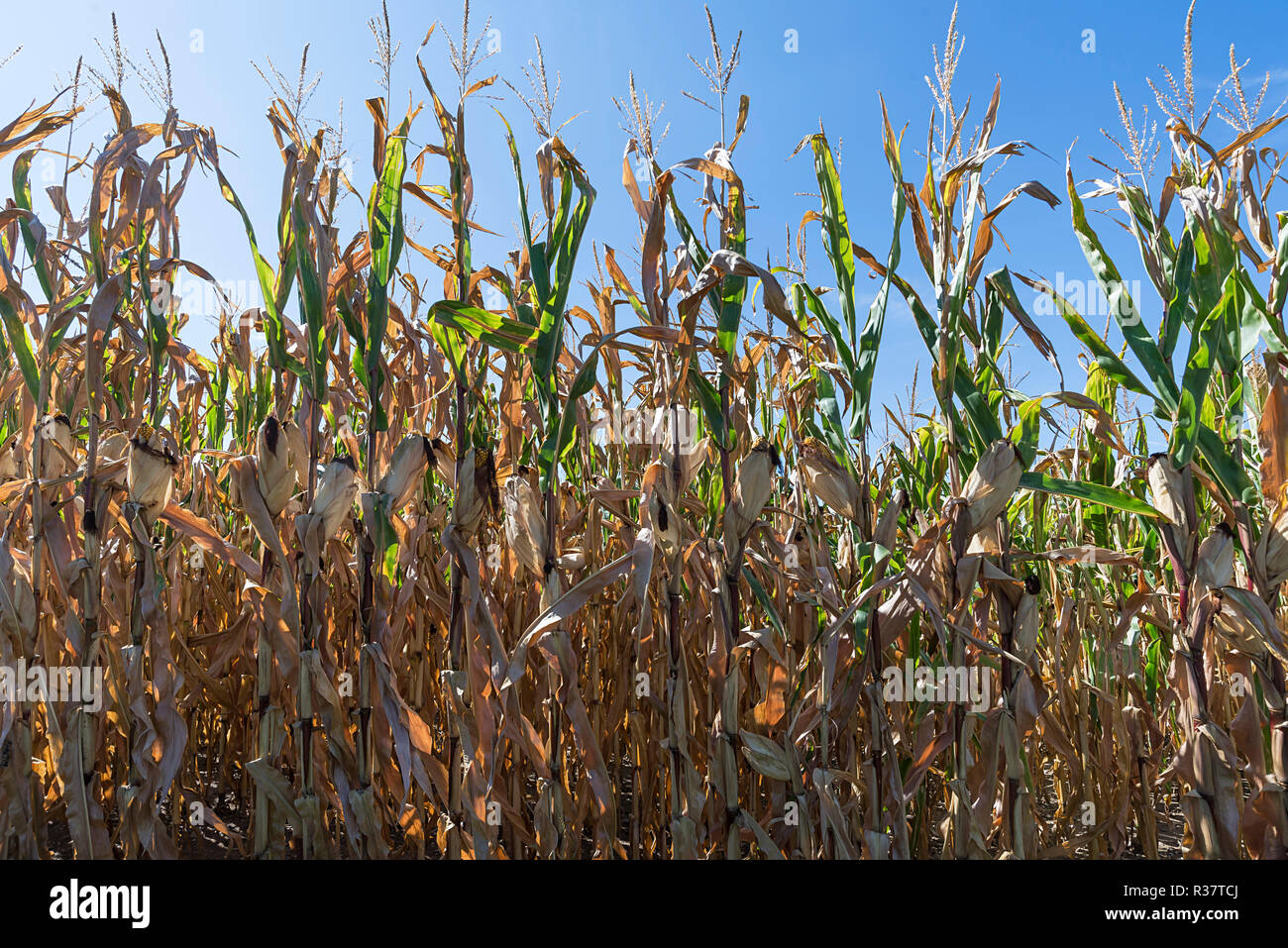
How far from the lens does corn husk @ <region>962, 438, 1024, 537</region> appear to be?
137 cm

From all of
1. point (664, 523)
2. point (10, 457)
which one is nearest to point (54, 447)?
point (10, 457)

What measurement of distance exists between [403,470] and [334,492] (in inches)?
5.9

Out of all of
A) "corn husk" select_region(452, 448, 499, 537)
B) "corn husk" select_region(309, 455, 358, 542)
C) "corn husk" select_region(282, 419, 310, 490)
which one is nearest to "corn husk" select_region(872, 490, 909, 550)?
"corn husk" select_region(452, 448, 499, 537)

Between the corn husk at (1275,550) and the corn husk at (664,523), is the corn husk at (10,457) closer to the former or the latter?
the corn husk at (664,523)

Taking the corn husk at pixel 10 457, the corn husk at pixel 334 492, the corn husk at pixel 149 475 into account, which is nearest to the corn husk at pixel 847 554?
the corn husk at pixel 334 492

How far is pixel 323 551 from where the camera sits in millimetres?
1671

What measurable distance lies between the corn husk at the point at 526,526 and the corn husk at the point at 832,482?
582 millimetres

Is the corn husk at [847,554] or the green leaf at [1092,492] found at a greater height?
the green leaf at [1092,492]

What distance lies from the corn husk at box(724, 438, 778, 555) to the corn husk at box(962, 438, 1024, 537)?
0.40m

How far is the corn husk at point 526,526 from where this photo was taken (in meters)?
1.48

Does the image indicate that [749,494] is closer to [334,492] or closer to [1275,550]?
[334,492]

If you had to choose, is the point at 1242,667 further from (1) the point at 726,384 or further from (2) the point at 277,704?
(2) the point at 277,704

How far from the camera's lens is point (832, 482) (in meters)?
1.45
